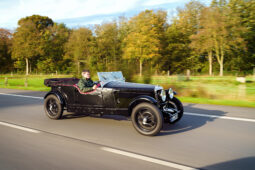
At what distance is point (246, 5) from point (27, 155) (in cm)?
3746

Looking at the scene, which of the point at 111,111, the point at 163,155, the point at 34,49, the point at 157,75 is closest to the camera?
the point at 163,155

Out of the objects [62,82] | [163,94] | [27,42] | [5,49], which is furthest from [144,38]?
[5,49]

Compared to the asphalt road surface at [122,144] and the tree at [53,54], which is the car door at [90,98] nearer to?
the asphalt road surface at [122,144]

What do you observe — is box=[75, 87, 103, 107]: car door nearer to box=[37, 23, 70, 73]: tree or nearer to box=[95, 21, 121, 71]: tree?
box=[95, 21, 121, 71]: tree

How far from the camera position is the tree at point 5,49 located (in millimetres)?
50938

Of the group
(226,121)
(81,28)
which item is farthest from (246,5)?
(226,121)

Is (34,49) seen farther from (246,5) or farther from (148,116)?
(148,116)

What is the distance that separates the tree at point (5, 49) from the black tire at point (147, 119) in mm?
52675

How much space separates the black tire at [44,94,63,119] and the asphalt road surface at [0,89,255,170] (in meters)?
0.24

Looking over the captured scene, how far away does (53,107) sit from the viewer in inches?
260

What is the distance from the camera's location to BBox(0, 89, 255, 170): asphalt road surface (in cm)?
342

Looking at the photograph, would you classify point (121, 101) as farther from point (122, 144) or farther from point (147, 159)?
point (147, 159)

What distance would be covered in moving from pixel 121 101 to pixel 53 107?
93.2 inches

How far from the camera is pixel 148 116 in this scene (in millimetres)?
4848
